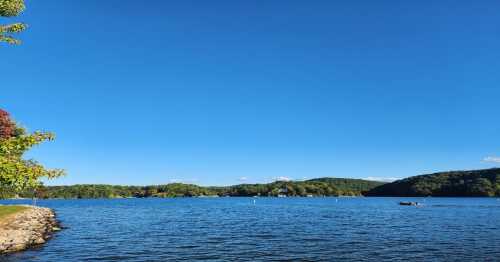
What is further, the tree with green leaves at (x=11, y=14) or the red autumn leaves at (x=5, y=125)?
the red autumn leaves at (x=5, y=125)

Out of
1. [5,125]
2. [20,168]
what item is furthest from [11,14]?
[5,125]

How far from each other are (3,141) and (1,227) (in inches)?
1763

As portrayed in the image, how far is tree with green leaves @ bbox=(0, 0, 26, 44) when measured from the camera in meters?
22.8

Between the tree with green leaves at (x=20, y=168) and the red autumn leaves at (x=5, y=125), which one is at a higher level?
the red autumn leaves at (x=5, y=125)

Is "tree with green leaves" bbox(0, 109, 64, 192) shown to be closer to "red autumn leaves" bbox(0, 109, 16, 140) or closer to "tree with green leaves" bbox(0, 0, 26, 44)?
"tree with green leaves" bbox(0, 0, 26, 44)

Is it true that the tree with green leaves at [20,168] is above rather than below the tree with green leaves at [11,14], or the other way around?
below

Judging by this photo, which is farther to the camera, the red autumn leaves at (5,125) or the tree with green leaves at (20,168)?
the red autumn leaves at (5,125)

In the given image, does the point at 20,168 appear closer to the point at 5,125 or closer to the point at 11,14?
the point at 11,14

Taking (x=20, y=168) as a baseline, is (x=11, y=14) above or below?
above

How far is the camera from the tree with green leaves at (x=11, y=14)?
897 inches

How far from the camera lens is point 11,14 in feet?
78.7

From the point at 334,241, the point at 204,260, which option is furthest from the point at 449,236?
the point at 204,260

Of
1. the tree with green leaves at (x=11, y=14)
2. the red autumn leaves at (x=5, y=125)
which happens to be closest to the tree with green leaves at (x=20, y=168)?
the tree with green leaves at (x=11, y=14)

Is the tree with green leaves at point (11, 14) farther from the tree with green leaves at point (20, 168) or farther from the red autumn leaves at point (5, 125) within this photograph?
the red autumn leaves at point (5, 125)
